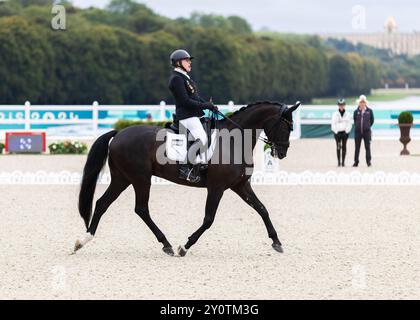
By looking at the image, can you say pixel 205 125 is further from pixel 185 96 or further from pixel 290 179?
pixel 290 179

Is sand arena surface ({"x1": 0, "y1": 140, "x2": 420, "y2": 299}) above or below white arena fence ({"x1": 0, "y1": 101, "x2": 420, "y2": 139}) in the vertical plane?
below

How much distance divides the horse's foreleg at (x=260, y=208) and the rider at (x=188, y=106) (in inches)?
18.9

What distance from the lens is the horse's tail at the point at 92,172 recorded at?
10305 mm

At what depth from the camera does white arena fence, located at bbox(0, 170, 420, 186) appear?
720 inches

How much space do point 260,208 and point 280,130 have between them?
0.81 meters

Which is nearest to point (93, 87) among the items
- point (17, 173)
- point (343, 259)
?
point (17, 173)

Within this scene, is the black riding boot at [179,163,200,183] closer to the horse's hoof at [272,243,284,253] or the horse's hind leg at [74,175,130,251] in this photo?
the horse's hind leg at [74,175,130,251]

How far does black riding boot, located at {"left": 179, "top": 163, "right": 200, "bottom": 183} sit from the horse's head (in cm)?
81

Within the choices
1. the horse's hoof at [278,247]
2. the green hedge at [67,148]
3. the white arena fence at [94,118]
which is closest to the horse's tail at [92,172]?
the horse's hoof at [278,247]

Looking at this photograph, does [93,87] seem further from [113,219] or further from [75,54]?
[113,219]

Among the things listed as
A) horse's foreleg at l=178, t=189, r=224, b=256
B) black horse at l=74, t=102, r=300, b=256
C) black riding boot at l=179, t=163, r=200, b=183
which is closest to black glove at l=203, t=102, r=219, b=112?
black horse at l=74, t=102, r=300, b=256

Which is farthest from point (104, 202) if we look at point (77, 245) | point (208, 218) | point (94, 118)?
point (94, 118)

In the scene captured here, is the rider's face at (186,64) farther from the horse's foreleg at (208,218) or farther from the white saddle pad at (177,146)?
the horse's foreleg at (208,218)
